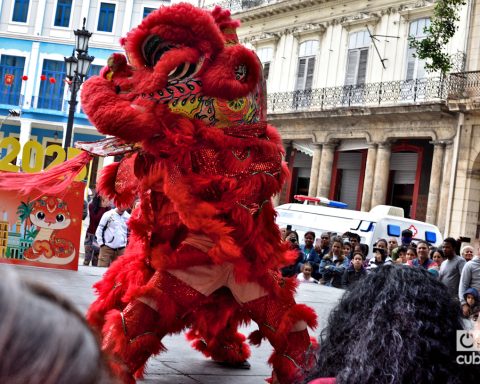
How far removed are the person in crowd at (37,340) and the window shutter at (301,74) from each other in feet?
84.0

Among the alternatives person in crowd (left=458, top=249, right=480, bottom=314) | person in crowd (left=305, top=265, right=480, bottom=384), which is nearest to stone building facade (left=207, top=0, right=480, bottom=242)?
person in crowd (left=458, top=249, right=480, bottom=314)

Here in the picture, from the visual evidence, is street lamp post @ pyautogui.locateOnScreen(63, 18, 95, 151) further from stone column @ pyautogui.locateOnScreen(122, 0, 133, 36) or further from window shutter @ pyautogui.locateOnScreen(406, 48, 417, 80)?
stone column @ pyautogui.locateOnScreen(122, 0, 133, 36)

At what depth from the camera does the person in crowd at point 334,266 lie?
11.6 m

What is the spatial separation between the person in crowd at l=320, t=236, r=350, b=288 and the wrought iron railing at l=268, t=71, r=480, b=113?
9.31 metres

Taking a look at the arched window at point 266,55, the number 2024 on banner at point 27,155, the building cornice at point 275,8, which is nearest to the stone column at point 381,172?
the building cornice at point 275,8

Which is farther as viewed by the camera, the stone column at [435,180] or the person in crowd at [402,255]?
the stone column at [435,180]

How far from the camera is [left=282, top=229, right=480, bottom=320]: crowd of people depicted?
8.85 metres

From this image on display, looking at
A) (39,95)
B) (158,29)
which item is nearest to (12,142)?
(158,29)

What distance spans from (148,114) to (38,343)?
2.92 meters

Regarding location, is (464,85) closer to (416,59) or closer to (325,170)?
(416,59)

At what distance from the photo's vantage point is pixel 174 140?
12.1 ft

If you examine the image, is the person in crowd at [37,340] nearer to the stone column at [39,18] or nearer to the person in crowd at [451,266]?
the person in crowd at [451,266]

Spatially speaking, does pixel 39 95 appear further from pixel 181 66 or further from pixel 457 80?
pixel 181 66

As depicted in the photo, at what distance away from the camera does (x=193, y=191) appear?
12.2 ft
